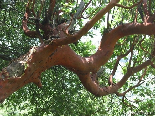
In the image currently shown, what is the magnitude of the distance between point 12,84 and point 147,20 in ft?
10.4

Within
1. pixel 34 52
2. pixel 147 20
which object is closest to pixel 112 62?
pixel 147 20

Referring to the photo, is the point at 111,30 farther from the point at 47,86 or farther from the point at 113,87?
the point at 47,86

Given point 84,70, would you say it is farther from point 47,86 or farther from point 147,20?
point 47,86

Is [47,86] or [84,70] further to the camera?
[47,86]

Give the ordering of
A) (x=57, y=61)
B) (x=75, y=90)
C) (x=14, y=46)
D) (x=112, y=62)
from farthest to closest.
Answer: (x=112, y=62)
(x=75, y=90)
(x=14, y=46)
(x=57, y=61)

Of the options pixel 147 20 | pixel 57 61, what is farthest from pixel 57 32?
pixel 147 20

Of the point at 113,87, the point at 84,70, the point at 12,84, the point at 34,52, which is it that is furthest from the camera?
the point at 113,87

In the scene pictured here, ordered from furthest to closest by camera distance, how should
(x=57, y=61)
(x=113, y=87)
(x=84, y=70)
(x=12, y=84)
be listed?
(x=113, y=87), (x=84, y=70), (x=57, y=61), (x=12, y=84)

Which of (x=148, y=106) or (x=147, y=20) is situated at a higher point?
(x=147, y=20)

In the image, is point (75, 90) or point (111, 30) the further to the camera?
point (75, 90)

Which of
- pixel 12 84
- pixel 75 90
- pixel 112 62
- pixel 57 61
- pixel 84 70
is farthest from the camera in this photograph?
pixel 112 62

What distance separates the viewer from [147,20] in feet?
14.8

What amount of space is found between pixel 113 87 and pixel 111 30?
1.71 meters

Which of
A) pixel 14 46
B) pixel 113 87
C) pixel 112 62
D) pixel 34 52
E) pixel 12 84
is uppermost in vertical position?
pixel 112 62
